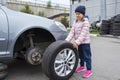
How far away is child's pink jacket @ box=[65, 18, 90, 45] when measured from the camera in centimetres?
442

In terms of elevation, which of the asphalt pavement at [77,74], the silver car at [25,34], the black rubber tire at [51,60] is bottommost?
the asphalt pavement at [77,74]

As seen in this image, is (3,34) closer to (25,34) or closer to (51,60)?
(25,34)

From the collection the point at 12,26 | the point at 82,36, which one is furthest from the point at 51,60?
the point at 12,26

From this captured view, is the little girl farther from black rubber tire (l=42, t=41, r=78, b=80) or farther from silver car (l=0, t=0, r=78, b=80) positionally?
black rubber tire (l=42, t=41, r=78, b=80)

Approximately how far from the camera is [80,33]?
457 centimetres

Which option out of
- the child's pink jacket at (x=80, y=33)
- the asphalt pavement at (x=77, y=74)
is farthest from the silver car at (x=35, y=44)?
the asphalt pavement at (x=77, y=74)

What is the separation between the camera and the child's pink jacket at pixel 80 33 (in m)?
4.42

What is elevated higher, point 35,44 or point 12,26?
point 12,26

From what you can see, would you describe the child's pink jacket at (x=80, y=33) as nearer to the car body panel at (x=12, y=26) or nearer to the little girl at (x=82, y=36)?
the little girl at (x=82, y=36)

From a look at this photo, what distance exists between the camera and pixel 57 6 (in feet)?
138

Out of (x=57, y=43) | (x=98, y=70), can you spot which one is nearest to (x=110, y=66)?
(x=98, y=70)

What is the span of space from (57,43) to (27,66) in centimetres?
145

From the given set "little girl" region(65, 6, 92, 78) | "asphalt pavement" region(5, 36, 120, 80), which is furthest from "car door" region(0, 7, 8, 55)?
"little girl" region(65, 6, 92, 78)

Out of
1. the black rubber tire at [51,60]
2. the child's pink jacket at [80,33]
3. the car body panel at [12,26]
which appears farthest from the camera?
the child's pink jacket at [80,33]
